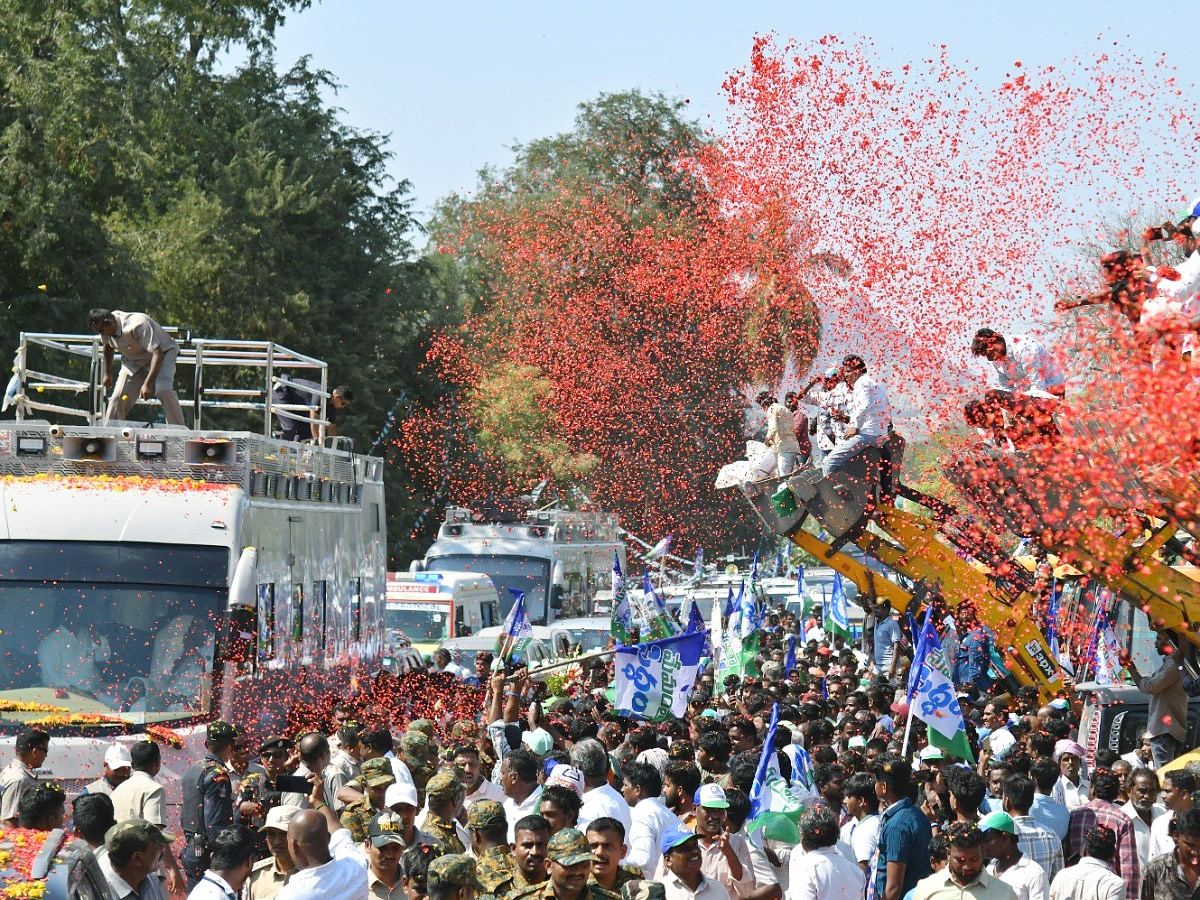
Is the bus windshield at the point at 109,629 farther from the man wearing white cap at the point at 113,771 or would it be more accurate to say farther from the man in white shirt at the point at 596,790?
the man in white shirt at the point at 596,790

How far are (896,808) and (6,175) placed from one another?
2324cm

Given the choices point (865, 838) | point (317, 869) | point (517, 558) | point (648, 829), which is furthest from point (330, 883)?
point (517, 558)

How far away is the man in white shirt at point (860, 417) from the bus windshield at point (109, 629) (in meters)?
6.13

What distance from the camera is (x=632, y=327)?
173 feet

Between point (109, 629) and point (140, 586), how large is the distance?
39 centimetres

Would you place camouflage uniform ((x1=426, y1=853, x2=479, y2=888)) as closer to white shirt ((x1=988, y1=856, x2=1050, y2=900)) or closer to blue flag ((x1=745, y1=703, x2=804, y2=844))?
blue flag ((x1=745, y1=703, x2=804, y2=844))

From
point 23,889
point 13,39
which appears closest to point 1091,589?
point 23,889

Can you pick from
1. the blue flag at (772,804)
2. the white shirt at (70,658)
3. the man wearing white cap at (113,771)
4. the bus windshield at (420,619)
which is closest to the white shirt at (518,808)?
the blue flag at (772,804)

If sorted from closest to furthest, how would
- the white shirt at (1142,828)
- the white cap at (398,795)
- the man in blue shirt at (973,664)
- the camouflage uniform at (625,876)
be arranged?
the camouflage uniform at (625,876), the white cap at (398,795), the white shirt at (1142,828), the man in blue shirt at (973,664)

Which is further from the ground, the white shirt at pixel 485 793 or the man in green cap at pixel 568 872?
the man in green cap at pixel 568 872

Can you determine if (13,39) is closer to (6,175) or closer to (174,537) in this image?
(6,175)

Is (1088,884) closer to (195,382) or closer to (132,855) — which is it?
(132,855)

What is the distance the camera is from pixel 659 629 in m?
22.9

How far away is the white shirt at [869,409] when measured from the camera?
55.5ft
